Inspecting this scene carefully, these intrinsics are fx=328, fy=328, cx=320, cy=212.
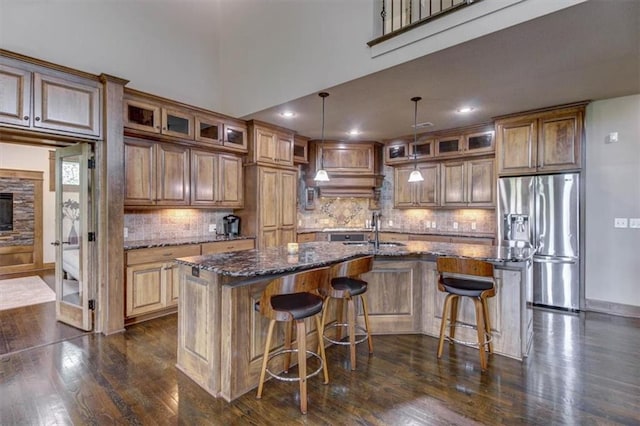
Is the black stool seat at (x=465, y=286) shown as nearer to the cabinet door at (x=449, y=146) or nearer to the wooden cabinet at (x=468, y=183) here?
the wooden cabinet at (x=468, y=183)

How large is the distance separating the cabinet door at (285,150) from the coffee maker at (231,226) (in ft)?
3.82

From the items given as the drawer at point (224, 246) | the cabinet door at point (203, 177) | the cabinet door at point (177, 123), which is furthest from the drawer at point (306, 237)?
the cabinet door at point (177, 123)

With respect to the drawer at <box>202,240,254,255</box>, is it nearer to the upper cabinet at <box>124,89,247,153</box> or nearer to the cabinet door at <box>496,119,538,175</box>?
the upper cabinet at <box>124,89,247,153</box>

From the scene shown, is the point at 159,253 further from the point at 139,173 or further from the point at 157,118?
the point at 157,118

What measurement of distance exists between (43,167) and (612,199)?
977 cm

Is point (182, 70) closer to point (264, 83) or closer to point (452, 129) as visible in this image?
point (264, 83)

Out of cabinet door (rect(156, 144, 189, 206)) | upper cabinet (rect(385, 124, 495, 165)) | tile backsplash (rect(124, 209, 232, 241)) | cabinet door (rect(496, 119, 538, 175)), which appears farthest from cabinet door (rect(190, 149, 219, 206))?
cabinet door (rect(496, 119, 538, 175))

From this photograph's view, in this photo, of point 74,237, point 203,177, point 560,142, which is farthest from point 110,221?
point 560,142

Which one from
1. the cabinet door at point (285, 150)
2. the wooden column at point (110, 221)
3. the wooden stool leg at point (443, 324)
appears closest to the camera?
the wooden stool leg at point (443, 324)

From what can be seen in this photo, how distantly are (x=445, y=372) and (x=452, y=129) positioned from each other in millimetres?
4171

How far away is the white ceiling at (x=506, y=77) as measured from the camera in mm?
2510

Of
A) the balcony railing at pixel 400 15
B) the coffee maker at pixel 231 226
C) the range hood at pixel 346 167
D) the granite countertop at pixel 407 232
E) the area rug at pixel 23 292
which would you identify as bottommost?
the area rug at pixel 23 292

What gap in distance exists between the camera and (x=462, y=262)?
8.94ft

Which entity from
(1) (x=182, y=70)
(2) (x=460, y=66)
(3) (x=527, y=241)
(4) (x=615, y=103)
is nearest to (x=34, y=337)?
(1) (x=182, y=70)
